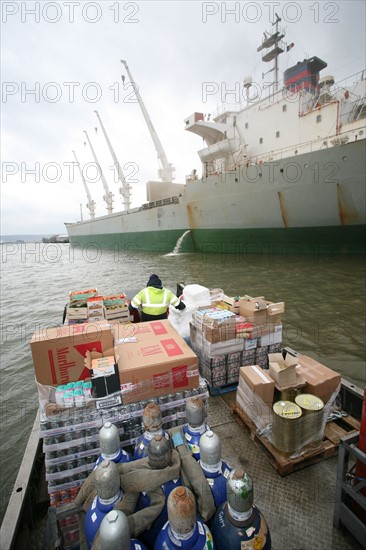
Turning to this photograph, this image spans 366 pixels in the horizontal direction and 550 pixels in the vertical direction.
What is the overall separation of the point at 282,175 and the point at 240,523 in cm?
1597

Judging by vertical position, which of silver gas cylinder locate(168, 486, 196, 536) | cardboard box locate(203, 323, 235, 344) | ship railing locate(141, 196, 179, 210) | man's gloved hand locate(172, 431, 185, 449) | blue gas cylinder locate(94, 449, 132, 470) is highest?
ship railing locate(141, 196, 179, 210)

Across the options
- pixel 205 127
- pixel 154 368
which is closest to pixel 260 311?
pixel 154 368

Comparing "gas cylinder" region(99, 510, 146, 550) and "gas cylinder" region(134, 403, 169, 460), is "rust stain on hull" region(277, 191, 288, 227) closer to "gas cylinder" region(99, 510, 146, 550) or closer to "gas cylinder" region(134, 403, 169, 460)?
"gas cylinder" region(134, 403, 169, 460)

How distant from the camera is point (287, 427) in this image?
2.50 m

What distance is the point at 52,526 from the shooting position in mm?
1761

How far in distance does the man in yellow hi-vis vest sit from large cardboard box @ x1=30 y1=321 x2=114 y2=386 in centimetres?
186

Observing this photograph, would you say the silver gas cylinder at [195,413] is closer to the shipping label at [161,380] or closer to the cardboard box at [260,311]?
the shipping label at [161,380]

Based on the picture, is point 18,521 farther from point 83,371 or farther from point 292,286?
point 292,286

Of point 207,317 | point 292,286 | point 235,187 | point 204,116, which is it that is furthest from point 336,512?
point 204,116

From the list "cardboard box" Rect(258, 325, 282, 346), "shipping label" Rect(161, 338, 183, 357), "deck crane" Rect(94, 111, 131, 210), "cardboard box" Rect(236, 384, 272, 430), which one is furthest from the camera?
"deck crane" Rect(94, 111, 131, 210)

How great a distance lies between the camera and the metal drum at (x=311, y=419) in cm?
256

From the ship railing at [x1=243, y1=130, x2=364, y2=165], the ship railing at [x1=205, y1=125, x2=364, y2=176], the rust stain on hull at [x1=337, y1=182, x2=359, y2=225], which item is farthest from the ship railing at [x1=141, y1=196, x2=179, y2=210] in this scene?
the rust stain on hull at [x1=337, y1=182, x2=359, y2=225]

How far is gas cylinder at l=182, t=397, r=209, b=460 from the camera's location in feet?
6.66

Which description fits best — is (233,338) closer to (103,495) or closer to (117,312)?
(117,312)
